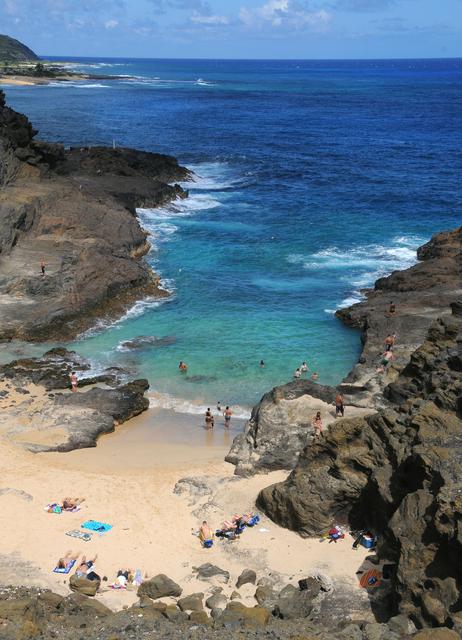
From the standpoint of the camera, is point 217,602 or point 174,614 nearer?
point 174,614

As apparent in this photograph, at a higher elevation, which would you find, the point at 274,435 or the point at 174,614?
the point at 274,435

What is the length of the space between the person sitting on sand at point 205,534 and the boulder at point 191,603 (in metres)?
2.55

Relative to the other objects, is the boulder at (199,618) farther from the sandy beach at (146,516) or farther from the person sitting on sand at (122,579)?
the person sitting on sand at (122,579)

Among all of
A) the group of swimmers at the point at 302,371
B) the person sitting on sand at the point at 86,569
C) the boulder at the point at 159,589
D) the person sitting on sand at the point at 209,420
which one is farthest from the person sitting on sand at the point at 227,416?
the boulder at the point at 159,589

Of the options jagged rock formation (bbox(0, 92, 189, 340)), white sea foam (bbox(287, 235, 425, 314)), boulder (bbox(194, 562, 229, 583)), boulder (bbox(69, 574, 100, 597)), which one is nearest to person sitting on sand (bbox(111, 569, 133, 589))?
boulder (bbox(69, 574, 100, 597))

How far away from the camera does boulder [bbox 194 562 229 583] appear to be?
722 inches

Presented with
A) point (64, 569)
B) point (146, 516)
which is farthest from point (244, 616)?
point (146, 516)

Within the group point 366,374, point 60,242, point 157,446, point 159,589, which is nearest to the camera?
point 159,589

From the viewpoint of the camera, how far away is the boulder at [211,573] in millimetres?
18344

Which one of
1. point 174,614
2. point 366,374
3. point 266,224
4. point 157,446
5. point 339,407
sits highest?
point 266,224

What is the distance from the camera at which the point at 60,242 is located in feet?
136

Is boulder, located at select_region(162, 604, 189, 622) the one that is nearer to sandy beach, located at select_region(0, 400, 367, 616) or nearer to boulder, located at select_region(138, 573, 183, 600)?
boulder, located at select_region(138, 573, 183, 600)

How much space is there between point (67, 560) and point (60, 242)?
25591 mm

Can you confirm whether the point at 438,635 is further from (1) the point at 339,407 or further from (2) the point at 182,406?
(2) the point at 182,406
